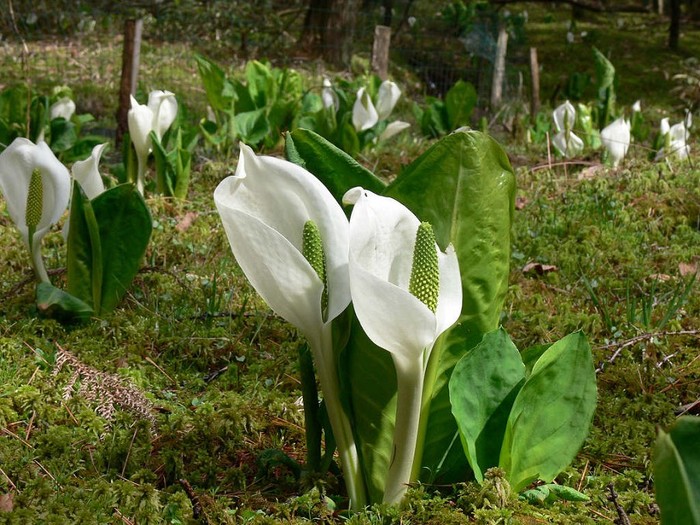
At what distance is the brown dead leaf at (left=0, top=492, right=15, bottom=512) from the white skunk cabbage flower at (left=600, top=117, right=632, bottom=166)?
3.20 m

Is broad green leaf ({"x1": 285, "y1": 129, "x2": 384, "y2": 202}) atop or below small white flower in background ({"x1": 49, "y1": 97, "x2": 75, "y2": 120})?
atop

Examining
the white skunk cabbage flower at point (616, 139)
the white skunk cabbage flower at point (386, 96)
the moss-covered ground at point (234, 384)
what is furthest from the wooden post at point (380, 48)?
the moss-covered ground at point (234, 384)

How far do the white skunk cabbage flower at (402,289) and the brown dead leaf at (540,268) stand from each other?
5.22 ft

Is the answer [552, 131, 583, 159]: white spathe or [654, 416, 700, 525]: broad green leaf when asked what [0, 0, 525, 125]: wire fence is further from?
[654, 416, 700, 525]: broad green leaf

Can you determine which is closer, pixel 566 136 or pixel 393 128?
pixel 566 136

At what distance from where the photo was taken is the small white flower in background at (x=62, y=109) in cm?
410

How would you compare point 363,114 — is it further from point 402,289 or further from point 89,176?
point 402,289

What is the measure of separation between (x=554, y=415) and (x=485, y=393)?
0.11 meters

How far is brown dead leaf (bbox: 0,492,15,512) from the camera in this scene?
4.34 feet

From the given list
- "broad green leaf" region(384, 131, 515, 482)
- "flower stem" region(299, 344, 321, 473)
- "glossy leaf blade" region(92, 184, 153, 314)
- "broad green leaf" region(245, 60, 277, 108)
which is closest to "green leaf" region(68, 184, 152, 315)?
"glossy leaf blade" region(92, 184, 153, 314)

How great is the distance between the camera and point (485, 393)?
1.25 meters

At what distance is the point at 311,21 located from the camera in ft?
30.4

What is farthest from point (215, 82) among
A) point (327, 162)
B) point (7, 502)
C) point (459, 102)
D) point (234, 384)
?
point (7, 502)

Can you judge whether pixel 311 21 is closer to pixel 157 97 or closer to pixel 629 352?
pixel 157 97
